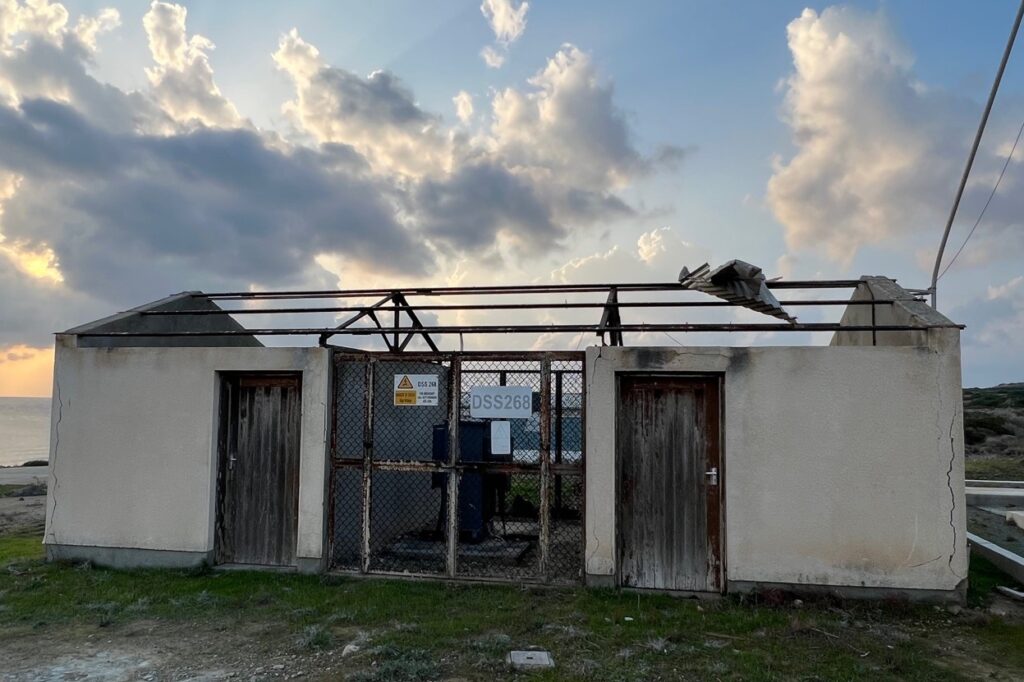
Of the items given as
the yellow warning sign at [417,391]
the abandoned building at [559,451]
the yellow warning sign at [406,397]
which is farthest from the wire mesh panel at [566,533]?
the yellow warning sign at [406,397]

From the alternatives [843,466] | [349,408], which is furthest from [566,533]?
[843,466]

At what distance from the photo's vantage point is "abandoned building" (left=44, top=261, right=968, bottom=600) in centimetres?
620

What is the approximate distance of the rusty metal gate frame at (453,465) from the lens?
6.83 m

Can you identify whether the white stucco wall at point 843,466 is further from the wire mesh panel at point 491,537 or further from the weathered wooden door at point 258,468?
the weathered wooden door at point 258,468

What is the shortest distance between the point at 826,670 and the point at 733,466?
202 cm

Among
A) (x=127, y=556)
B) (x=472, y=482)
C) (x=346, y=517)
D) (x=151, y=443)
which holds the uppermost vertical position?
(x=151, y=443)

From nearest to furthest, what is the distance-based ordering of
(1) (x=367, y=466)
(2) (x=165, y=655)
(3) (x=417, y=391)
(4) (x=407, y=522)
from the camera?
(2) (x=165, y=655) → (1) (x=367, y=466) → (3) (x=417, y=391) → (4) (x=407, y=522)

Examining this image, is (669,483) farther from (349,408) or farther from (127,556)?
(127,556)

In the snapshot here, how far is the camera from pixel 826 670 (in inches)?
189

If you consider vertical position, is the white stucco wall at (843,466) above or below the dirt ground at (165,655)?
above

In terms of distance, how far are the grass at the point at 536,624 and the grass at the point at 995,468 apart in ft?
39.5

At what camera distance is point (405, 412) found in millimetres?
9141

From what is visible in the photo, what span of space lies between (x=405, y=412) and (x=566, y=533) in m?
2.68

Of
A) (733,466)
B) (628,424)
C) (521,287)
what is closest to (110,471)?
(521,287)
